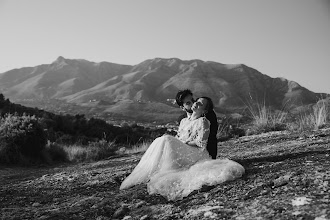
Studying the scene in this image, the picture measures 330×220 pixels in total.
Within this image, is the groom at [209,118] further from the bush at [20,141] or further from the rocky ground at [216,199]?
the bush at [20,141]

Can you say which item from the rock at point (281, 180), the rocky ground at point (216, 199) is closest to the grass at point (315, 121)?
the rocky ground at point (216, 199)

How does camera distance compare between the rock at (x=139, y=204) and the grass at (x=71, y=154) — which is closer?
the rock at (x=139, y=204)

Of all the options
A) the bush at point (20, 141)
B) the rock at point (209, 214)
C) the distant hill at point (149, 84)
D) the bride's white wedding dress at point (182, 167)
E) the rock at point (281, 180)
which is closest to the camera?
the rock at point (209, 214)

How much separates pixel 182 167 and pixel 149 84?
4129 inches

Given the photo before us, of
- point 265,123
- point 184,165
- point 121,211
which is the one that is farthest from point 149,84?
point 121,211

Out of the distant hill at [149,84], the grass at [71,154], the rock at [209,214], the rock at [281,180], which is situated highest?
the distant hill at [149,84]

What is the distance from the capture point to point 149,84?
359ft

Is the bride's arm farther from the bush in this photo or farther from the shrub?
the shrub

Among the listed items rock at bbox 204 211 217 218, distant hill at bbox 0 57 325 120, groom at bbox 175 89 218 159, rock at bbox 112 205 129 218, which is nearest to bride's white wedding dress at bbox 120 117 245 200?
groom at bbox 175 89 218 159

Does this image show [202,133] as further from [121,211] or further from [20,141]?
[20,141]

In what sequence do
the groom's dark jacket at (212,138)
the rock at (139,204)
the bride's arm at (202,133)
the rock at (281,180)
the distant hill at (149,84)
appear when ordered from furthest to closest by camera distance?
the distant hill at (149,84) → the groom's dark jacket at (212,138) → the bride's arm at (202,133) → the rock at (139,204) → the rock at (281,180)

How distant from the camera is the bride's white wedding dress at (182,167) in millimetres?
4340

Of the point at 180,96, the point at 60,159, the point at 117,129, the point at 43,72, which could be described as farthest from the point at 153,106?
the point at 43,72

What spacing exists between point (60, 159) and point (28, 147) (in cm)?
118
